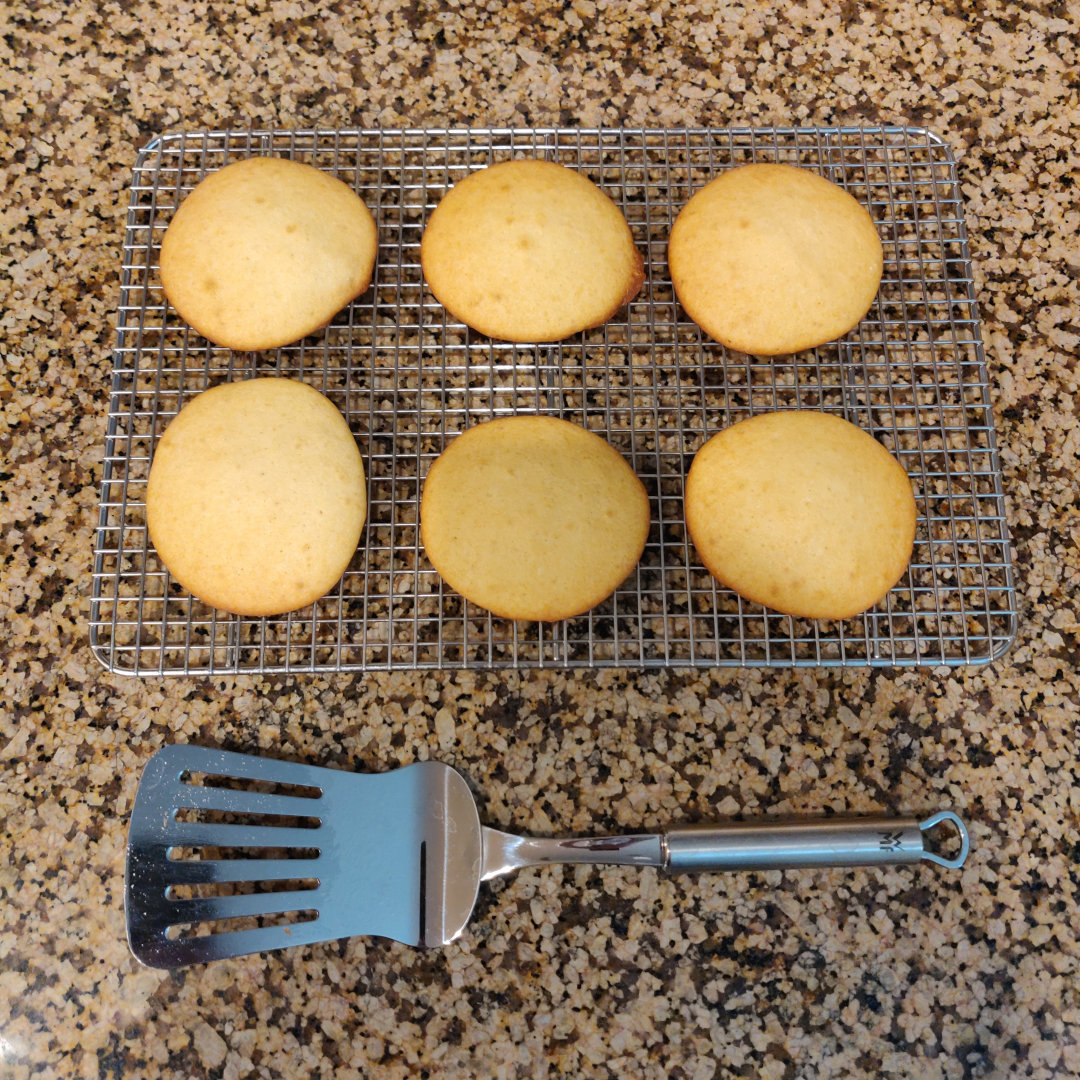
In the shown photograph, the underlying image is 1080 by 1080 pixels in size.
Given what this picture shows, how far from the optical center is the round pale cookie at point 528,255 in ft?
3.07

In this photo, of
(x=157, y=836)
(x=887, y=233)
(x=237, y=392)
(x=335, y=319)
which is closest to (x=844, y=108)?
(x=887, y=233)

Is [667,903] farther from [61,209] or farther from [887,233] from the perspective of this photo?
[61,209]

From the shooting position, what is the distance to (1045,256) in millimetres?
1059

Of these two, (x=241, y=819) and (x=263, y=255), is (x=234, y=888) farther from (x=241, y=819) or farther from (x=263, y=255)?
(x=263, y=255)

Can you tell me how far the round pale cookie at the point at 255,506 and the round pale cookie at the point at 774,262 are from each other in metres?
0.47

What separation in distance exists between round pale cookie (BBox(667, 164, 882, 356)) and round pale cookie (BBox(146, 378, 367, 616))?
472 mm

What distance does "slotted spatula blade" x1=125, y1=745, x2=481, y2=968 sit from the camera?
81 cm

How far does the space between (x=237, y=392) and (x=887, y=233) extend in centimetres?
84

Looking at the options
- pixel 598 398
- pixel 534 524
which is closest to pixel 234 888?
pixel 534 524

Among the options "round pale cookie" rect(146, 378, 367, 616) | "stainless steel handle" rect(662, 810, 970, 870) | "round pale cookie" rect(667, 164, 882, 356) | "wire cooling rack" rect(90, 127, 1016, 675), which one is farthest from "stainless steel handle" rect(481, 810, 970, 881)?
"round pale cookie" rect(667, 164, 882, 356)

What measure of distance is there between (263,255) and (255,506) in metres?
0.30


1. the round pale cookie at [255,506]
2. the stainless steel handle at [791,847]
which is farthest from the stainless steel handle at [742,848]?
the round pale cookie at [255,506]

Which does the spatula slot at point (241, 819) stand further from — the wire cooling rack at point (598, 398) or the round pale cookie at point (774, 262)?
the round pale cookie at point (774, 262)

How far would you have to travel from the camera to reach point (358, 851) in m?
0.83
